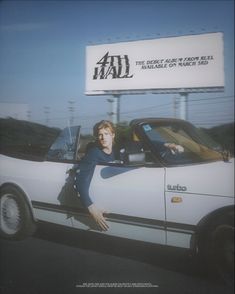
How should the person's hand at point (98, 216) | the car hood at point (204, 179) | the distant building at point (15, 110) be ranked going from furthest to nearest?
the distant building at point (15, 110), the person's hand at point (98, 216), the car hood at point (204, 179)

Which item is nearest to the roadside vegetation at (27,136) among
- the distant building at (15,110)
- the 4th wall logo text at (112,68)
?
the distant building at (15,110)

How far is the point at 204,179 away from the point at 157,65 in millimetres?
991

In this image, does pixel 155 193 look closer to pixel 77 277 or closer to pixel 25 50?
pixel 77 277

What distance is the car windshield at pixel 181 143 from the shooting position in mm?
3189

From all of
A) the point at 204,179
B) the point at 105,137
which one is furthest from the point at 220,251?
the point at 105,137

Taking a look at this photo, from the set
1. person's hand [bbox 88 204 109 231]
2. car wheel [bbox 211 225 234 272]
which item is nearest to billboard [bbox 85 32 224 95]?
person's hand [bbox 88 204 109 231]

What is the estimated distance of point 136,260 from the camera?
3.45 m

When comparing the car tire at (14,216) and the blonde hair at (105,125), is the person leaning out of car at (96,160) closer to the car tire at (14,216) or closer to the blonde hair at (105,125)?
the blonde hair at (105,125)

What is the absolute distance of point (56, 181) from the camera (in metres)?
3.61

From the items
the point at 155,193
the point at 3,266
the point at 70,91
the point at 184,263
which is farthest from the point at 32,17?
the point at 184,263

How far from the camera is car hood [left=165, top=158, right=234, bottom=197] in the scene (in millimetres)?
3085

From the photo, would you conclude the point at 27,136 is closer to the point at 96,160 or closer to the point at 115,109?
the point at 96,160

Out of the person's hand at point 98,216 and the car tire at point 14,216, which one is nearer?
the person's hand at point 98,216

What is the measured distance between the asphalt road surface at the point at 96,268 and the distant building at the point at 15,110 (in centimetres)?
106
